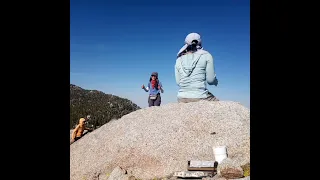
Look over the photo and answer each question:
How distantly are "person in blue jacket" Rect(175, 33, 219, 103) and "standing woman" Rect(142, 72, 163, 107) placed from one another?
0.72m

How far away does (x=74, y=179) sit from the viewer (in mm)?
9727

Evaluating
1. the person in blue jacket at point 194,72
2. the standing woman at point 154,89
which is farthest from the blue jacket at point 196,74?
the standing woman at point 154,89

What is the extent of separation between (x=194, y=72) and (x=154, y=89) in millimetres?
1575

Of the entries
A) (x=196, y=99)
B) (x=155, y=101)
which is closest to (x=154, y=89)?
(x=155, y=101)

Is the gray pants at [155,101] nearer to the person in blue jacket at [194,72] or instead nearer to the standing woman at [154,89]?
the standing woman at [154,89]

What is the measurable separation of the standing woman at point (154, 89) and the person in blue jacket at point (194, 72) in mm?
719

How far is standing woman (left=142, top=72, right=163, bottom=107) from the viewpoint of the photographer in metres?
12.3

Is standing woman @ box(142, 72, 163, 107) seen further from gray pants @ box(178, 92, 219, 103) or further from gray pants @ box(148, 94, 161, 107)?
gray pants @ box(178, 92, 219, 103)

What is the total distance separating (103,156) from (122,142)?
64cm

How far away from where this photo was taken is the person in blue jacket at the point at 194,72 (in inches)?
454

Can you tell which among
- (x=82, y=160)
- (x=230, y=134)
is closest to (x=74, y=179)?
(x=82, y=160)

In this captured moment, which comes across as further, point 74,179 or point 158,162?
point 74,179

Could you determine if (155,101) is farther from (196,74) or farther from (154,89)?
(196,74)
